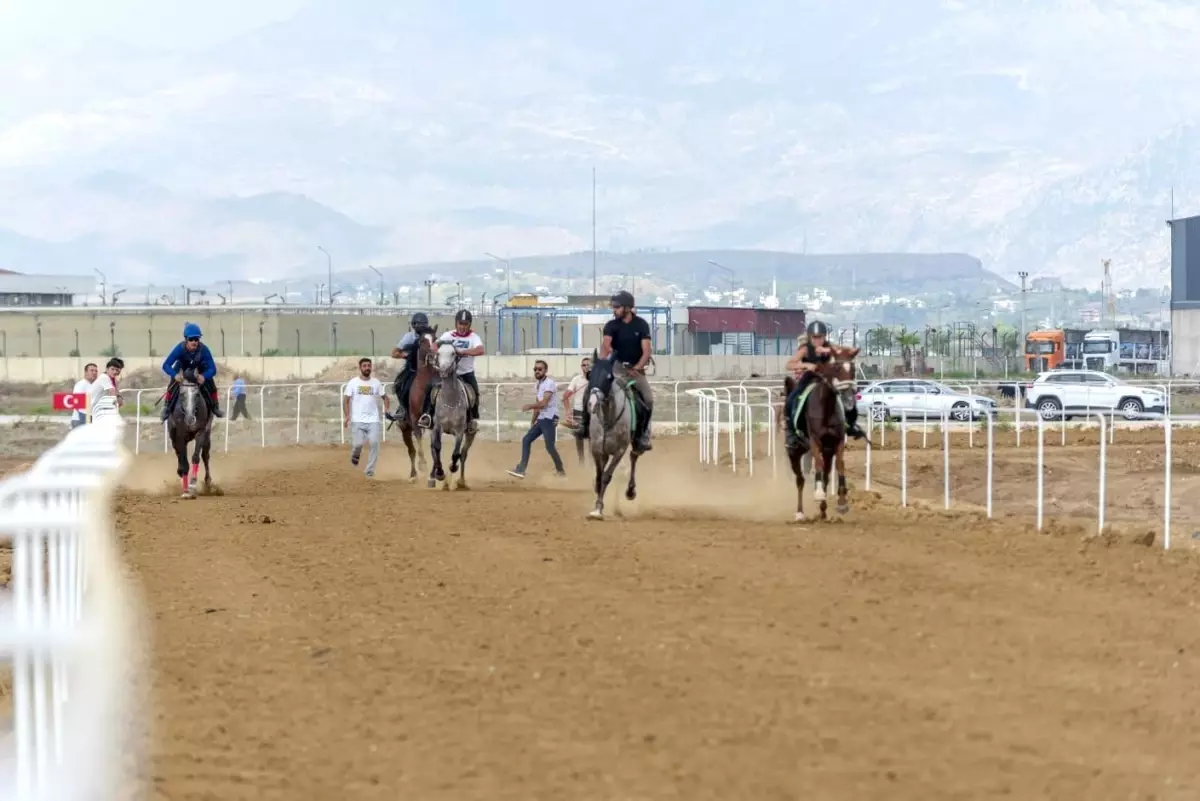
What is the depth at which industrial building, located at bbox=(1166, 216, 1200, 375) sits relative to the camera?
105 meters

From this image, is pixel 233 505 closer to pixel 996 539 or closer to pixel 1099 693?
pixel 996 539

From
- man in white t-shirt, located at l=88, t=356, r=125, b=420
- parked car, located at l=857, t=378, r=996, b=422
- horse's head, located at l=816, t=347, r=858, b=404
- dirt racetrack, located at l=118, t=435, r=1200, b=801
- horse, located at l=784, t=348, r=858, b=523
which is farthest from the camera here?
parked car, located at l=857, t=378, r=996, b=422

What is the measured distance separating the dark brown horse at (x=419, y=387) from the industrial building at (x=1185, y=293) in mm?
84179

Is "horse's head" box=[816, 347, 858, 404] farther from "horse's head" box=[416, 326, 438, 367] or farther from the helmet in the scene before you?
"horse's head" box=[416, 326, 438, 367]

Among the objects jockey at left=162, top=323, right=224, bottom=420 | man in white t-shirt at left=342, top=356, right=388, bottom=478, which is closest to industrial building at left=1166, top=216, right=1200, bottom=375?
man in white t-shirt at left=342, top=356, right=388, bottom=478

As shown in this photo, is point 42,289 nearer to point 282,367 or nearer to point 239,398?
point 282,367

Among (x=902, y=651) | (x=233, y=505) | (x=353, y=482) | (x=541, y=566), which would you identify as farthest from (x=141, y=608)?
(x=353, y=482)

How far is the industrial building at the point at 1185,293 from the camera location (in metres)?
105

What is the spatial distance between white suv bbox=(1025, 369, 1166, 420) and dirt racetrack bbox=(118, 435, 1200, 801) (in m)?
36.4

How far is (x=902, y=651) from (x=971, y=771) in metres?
2.87

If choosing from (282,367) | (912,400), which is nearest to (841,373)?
(912,400)

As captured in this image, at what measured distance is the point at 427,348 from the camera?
24.0 m

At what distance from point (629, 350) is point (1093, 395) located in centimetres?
3798

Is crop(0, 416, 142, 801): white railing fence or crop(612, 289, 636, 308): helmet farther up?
crop(612, 289, 636, 308): helmet
